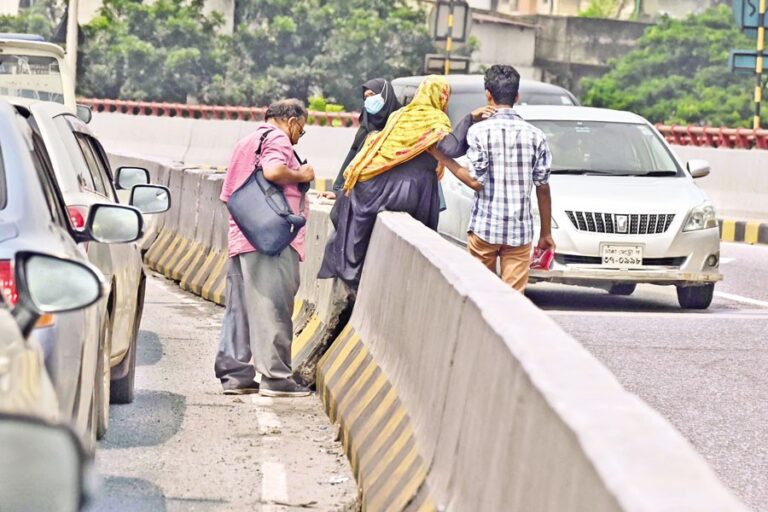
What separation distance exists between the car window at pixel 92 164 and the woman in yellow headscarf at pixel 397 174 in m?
1.36

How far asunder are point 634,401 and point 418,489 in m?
2.05

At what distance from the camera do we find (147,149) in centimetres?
4238

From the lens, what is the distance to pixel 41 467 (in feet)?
9.09

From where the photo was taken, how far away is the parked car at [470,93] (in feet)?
62.5

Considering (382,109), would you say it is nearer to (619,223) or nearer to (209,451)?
(209,451)

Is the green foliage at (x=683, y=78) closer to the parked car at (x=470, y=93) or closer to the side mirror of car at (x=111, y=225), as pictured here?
the parked car at (x=470, y=93)

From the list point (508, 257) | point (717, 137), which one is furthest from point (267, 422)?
point (717, 137)

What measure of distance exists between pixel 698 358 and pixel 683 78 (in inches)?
2631

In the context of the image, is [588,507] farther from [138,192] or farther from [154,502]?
[138,192]

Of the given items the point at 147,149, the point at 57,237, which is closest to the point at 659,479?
the point at 57,237

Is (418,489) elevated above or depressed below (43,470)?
below

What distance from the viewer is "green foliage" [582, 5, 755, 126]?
73.4 m

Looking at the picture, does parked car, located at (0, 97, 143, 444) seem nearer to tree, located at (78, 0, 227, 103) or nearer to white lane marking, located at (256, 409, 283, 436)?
white lane marking, located at (256, 409, 283, 436)

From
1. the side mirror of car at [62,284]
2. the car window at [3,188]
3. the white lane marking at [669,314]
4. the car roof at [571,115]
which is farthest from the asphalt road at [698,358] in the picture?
the side mirror of car at [62,284]
